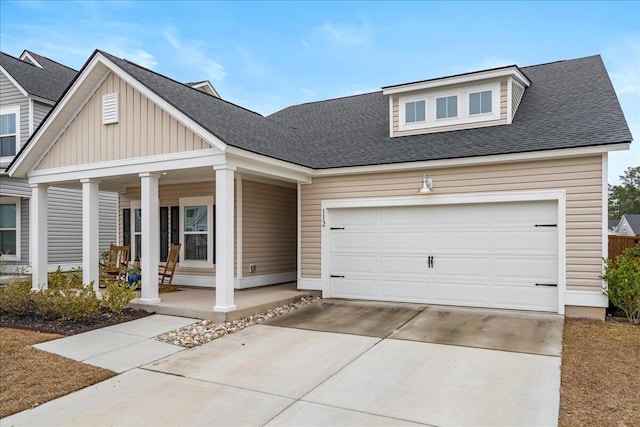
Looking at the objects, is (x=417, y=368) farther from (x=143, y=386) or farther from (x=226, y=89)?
(x=226, y=89)

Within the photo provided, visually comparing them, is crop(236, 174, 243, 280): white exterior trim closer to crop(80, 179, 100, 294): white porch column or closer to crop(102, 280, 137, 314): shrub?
crop(102, 280, 137, 314): shrub

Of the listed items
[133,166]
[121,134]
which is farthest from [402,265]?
[121,134]

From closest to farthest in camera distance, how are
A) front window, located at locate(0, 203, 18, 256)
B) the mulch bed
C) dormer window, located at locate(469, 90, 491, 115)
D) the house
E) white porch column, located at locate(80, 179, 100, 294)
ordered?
1. the mulch bed
2. the house
3. white porch column, located at locate(80, 179, 100, 294)
4. dormer window, located at locate(469, 90, 491, 115)
5. front window, located at locate(0, 203, 18, 256)

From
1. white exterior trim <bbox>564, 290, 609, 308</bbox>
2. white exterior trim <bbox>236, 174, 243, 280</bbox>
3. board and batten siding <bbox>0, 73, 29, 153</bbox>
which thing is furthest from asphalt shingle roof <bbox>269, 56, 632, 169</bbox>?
board and batten siding <bbox>0, 73, 29, 153</bbox>

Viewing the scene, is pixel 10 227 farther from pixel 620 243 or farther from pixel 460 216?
pixel 620 243

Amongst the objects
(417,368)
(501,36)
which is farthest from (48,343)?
(501,36)

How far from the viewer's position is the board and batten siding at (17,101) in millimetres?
14258

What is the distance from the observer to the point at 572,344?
5.86 meters

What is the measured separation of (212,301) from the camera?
8.36 m

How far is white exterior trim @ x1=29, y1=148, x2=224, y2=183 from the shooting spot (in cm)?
752

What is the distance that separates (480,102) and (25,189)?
14217mm

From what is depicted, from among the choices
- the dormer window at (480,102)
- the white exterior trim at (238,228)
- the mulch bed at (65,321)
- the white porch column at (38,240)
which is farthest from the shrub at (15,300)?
the dormer window at (480,102)

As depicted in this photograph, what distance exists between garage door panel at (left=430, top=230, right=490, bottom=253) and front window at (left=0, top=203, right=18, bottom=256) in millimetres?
13996

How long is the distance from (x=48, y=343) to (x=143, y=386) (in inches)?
101
